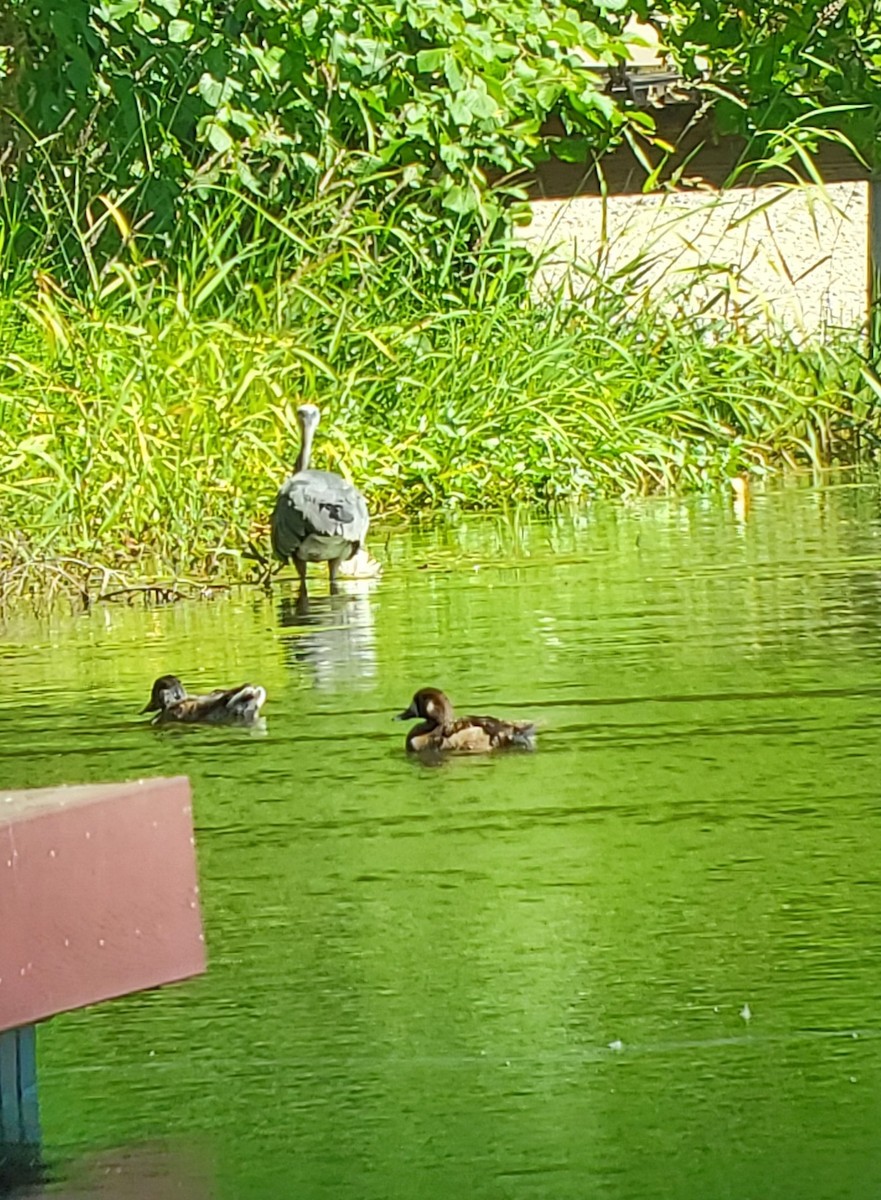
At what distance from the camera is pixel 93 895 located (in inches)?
110

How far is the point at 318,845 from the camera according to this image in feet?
14.6

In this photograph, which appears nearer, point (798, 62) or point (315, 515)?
point (315, 515)

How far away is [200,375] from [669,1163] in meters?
7.26

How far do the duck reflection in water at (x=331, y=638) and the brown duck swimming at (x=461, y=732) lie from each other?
33.3 inches

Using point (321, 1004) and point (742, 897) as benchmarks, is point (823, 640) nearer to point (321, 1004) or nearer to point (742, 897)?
point (742, 897)

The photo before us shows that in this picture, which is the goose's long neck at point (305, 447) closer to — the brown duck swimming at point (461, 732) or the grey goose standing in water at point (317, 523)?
the grey goose standing in water at point (317, 523)

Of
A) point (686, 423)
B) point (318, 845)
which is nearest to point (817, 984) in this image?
point (318, 845)

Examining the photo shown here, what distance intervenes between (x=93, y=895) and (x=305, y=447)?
21.1 ft

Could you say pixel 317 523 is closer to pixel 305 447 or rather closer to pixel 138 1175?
pixel 305 447

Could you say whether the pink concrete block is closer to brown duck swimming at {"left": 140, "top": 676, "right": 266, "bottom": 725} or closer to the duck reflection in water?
brown duck swimming at {"left": 140, "top": 676, "right": 266, "bottom": 725}

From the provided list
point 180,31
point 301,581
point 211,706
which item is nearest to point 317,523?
point 301,581

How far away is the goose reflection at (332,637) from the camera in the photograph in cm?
639

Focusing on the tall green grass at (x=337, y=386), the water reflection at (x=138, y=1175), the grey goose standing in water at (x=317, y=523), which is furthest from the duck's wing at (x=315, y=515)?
the water reflection at (x=138, y=1175)

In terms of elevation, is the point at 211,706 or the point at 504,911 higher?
the point at 211,706
